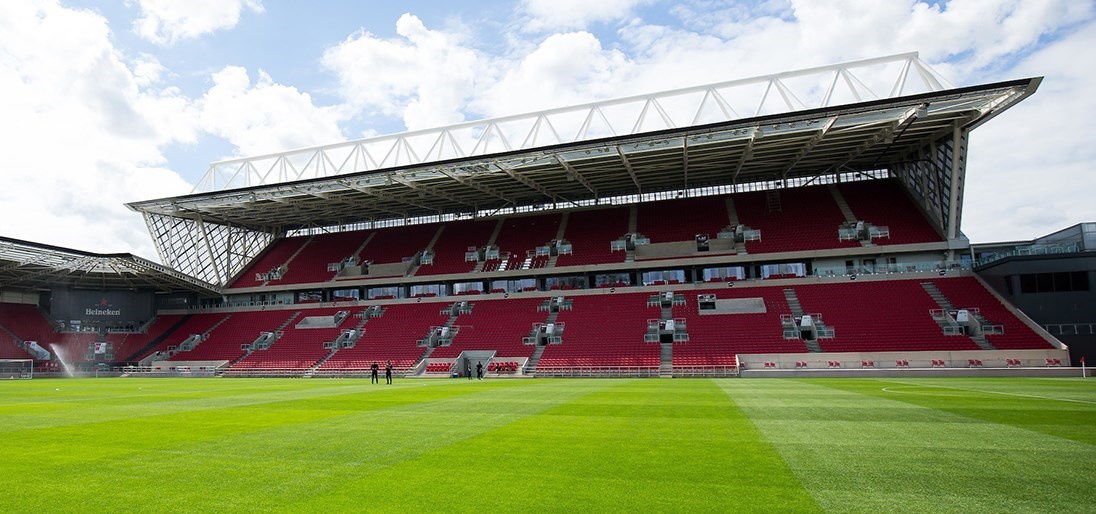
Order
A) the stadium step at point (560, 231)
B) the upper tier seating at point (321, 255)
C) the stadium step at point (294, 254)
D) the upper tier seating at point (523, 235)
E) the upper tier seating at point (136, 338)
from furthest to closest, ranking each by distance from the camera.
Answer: the stadium step at point (294, 254)
the upper tier seating at point (321, 255)
the upper tier seating at point (136, 338)
the upper tier seating at point (523, 235)
the stadium step at point (560, 231)

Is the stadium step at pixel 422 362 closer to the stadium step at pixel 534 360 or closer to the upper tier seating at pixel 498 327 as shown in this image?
the upper tier seating at pixel 498 327

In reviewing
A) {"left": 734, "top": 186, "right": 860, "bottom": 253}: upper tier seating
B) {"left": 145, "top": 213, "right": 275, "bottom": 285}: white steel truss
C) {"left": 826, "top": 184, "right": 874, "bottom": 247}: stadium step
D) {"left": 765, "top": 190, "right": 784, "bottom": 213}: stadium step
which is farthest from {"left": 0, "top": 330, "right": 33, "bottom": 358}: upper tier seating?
{"left": 826, "top": 184, "right": 874, "bottom": 247}: stadium step

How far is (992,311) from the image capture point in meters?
37.7

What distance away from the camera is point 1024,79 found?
32.4 meters

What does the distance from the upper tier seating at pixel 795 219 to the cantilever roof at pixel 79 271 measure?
49158 millimetres

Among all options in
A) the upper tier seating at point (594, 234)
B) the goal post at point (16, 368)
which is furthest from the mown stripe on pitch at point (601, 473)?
the goal post at point (16, 368)

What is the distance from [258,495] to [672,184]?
5092 centimetres

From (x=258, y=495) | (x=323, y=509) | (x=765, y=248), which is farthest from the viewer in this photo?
(x=765, y=248)

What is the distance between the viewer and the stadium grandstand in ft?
125

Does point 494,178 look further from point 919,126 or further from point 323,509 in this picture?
point 323,509

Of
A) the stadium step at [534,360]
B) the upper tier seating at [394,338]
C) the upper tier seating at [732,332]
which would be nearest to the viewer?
the upper tier seating at [732,332]

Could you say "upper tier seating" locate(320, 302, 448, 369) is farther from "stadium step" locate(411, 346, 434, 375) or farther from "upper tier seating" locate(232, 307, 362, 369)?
"upper tier seating" locate(232, 307, 362, 369)

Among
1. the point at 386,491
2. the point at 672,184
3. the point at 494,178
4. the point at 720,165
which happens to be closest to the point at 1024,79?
the point at 720,165

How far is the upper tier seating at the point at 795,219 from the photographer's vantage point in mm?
47156
